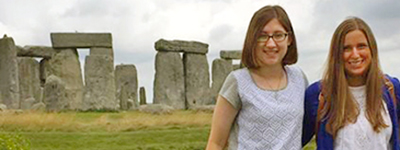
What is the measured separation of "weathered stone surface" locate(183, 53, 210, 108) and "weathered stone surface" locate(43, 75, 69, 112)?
6647 mm

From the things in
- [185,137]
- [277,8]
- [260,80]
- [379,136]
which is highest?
[277,8]

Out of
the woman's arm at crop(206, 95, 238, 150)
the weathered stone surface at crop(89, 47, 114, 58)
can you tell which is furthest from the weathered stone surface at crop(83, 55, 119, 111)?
the woman's arm at crop(206, 95, 238, 150)

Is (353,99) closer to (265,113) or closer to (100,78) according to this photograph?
(265,113)

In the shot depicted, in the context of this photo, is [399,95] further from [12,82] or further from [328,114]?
[12,82]

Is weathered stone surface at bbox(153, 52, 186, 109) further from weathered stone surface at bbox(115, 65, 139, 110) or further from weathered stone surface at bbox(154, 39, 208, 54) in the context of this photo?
weathered stone surface at bbox(115, 65, 139, 110)

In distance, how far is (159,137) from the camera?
14.1 metres

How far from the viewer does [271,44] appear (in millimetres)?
3680

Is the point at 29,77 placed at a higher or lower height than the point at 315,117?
lower

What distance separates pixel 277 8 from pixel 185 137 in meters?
10.7

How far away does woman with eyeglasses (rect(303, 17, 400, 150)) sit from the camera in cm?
371

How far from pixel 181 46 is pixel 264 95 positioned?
24.5 m

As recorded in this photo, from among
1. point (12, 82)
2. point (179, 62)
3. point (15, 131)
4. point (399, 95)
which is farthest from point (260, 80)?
point (179, 62)

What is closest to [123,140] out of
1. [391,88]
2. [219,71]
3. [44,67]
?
[391,88]

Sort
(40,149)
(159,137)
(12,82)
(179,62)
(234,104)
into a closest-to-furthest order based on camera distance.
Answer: (234,104), (40,149), (159,137), (12,82), (179,62)
